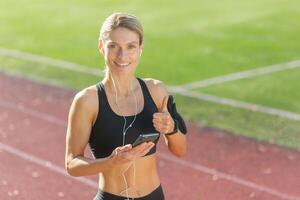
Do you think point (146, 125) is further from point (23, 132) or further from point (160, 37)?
point (160, 37)

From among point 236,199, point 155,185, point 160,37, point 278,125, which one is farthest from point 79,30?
point 155,185

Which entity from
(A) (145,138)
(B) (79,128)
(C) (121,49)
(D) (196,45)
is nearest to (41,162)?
(B) (79,128)

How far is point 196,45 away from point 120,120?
40.1 feet

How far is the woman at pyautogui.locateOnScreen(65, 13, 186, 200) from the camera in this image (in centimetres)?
414

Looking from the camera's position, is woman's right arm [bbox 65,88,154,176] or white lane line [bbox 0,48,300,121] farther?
white lane line [bbox 0,48,300,121]

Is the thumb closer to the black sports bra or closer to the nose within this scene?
the black sports bra

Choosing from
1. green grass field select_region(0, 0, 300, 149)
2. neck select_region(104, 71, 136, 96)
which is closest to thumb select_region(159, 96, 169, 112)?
neck select_region(104, 71, 136, 96)

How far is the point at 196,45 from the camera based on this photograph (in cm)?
1633

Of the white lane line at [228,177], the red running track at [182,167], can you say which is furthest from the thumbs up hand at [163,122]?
the white lane line at [228,177]

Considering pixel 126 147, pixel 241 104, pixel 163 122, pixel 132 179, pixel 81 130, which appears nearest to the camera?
pixel 126 147

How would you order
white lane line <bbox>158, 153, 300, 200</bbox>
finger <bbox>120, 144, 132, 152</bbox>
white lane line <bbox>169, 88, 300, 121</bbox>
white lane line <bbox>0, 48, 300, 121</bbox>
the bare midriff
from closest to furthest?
finger <bbox>120, 144, 132, 152</bbox>
the bare midriff
white lane line <bbox>158, 153, 300, 200</bbox>
white lane line <bbox>169, 88, 300, 121</bbox>
white lane line <bbox>0, 48, 300, 121</bbox>

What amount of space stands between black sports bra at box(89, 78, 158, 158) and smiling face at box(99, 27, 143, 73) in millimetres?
242

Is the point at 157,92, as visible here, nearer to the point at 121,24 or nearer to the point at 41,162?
the point at 121,24

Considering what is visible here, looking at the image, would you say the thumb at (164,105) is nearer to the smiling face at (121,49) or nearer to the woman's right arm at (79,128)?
the smiling face at (121,49)
